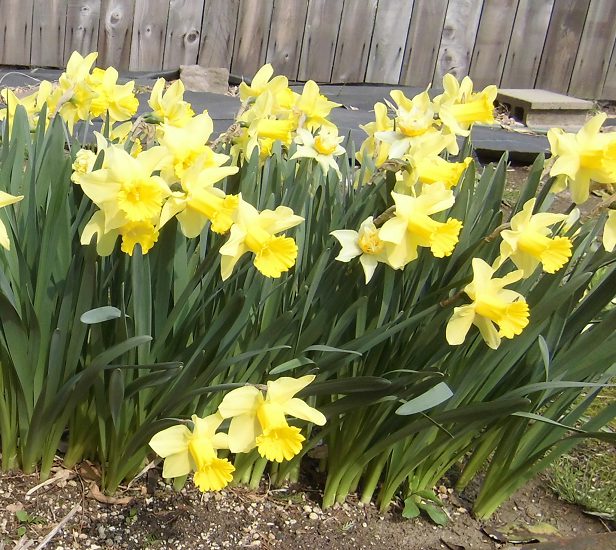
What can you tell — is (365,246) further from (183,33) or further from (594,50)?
(594,50)

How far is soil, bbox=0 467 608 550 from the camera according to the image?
4.75ft

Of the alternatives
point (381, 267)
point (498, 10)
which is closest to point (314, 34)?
point (498, 10)

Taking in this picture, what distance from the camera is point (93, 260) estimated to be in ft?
4.02

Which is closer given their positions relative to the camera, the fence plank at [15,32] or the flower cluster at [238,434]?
the flower cluster at [238,434]

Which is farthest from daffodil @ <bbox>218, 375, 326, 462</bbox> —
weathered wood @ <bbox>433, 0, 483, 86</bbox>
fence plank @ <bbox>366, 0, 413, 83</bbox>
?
weathered wood @ <bbox>433, 0, 483, 86</bbox>

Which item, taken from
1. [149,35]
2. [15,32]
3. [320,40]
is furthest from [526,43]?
[15,32]

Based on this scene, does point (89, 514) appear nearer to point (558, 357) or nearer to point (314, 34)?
point (558, 357)

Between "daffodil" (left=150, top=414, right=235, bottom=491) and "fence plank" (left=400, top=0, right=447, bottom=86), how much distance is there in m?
4.96

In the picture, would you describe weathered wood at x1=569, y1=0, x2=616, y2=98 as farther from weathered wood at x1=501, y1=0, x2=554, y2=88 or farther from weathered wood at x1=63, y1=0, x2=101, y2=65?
weathered wood at x1=63, y1=0, x2=101, y2=65

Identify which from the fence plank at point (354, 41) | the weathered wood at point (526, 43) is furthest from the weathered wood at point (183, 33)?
the weathered wood at point (526, 43)

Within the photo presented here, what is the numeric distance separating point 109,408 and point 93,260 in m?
0.34

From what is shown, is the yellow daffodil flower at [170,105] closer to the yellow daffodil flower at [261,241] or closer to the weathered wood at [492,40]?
the yellow daffodil flower at [261,241]

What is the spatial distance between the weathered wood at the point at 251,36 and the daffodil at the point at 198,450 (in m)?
4.61

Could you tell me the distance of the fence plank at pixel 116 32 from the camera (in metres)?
5.08
